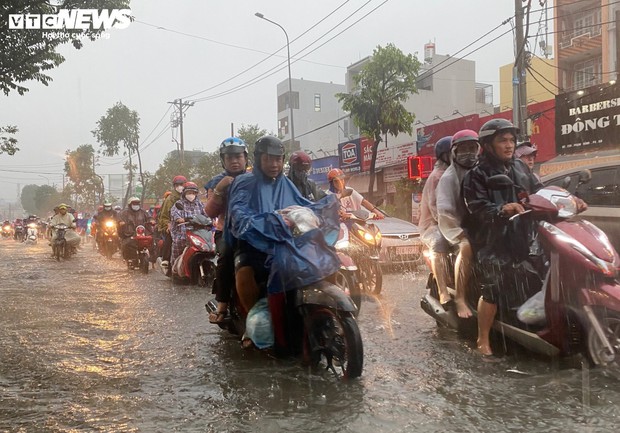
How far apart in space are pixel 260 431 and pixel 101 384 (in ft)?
4.41

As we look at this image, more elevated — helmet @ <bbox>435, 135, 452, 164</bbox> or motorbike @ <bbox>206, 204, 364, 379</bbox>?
helmet @ <bbox>435, 135, 452, 164</bbox>

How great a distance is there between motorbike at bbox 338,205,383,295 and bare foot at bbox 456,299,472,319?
96.6 inches

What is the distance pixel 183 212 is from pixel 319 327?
573 centimetres

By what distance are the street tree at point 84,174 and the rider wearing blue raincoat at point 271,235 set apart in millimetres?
58273

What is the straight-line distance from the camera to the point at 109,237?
15672 millimetres

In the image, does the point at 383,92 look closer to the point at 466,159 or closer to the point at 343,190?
the point at 343,190

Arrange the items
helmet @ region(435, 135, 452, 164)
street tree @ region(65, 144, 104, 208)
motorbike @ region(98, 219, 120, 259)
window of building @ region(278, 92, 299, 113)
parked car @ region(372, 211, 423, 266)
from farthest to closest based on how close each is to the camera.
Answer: street tree @ region(65, 144, 104, 208), window of building @ region(278, 92, 299, 113), motorbike @ region(98, 219, 120, 259), parked car @ region(372, 211, 423, 266), helmet @ region(435, 135, 452, 164)

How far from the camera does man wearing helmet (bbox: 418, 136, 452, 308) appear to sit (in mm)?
4648

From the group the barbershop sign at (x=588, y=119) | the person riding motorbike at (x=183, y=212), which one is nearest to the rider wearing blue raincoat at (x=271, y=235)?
the person riding motorbike at (x=183, y=212)

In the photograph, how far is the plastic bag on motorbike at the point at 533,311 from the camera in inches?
137

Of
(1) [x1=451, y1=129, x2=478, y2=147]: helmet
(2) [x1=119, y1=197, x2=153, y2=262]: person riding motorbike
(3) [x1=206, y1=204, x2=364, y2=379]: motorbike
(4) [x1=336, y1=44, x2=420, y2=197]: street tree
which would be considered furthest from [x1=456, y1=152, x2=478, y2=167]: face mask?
(4) [x1=336, y1=44, x2=420, y2=197]: street tree

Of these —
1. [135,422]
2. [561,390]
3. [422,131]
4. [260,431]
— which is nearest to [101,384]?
[135,422]

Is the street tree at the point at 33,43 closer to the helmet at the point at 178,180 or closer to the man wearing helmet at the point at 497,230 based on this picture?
the helmet at the point at 178,180

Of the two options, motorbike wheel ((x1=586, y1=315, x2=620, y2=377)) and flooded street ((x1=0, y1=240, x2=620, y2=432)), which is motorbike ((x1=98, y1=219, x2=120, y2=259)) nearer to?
flooded street ((x1=0, y1=240, x2=620, y2=432))
